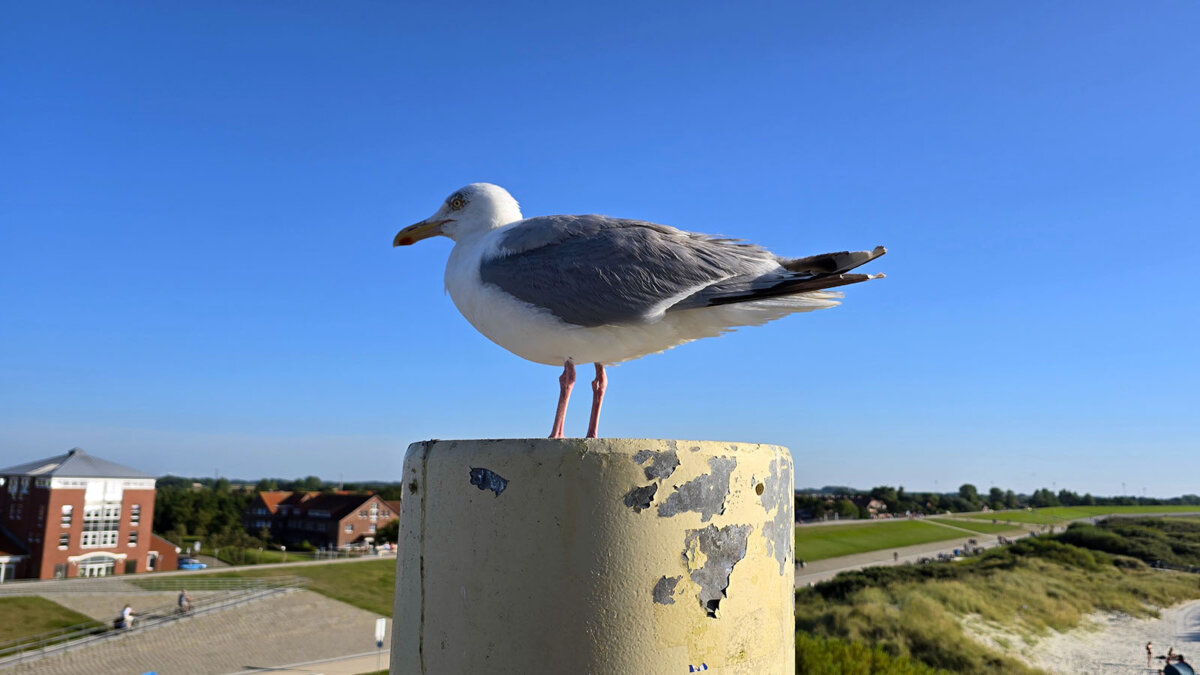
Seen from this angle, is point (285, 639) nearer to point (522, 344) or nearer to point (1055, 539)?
point (522, 344)

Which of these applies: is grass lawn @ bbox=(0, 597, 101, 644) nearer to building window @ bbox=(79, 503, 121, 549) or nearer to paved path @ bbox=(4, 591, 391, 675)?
paved path @ bbox=(4, 591, 391, 675)

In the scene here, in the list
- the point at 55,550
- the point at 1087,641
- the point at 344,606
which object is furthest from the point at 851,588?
the point at 55,550

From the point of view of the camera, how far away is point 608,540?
2428mm

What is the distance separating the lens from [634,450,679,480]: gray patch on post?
2480 mm

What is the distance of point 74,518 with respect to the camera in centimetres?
4153

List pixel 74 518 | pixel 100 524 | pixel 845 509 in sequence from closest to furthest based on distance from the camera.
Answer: pixel 74 518 < pixel 100 524 < pixel 845 509

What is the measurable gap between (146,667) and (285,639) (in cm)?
488

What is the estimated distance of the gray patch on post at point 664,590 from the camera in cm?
244

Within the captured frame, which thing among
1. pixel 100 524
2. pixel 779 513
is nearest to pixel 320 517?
pixel 100 524

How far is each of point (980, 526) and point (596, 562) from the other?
3543 inches

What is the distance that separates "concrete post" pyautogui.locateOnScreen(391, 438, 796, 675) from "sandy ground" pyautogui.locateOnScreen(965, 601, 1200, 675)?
26079 millimetres

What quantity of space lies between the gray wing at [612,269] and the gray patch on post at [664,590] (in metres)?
1.21

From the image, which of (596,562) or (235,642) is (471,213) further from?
(235,642)

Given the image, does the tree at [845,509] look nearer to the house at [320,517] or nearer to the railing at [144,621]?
the house at [320,517]
